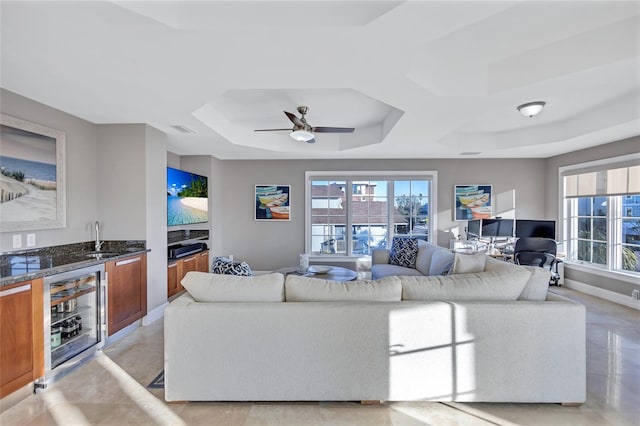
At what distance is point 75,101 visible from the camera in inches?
115

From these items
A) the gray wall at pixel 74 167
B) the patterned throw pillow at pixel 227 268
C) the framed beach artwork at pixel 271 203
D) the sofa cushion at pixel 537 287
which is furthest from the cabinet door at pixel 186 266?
the sofa cushion at pixel 537 287

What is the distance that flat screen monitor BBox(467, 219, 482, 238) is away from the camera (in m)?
5.48

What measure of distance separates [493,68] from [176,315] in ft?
10.0

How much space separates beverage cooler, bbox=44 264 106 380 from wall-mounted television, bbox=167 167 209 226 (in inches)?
61.1

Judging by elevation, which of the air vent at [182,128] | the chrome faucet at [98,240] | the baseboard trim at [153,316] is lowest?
the baseboard trim at [153,316]

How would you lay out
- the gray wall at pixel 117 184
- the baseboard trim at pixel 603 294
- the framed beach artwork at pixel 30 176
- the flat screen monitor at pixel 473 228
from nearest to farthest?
the framed beach artwork at pixel 30 176, the gray wall at pixel 117 184, the baseboard trim at pixel 603 294, the flat screen monitor at pixel 473 228

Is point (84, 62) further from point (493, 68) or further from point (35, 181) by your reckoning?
point (493, 68)

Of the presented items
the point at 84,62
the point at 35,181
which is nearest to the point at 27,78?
the point at 84,62

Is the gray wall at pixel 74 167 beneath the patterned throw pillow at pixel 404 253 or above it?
above

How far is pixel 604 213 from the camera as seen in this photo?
4.73 metres

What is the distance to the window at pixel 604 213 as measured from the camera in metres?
4.30

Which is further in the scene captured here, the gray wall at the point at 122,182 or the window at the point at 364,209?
the window at the point at 364,209

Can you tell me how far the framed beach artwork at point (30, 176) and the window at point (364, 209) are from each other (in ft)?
12.5

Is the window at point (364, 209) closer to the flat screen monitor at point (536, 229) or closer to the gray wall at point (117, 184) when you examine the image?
the flat screen monitor at point (536, 229)
